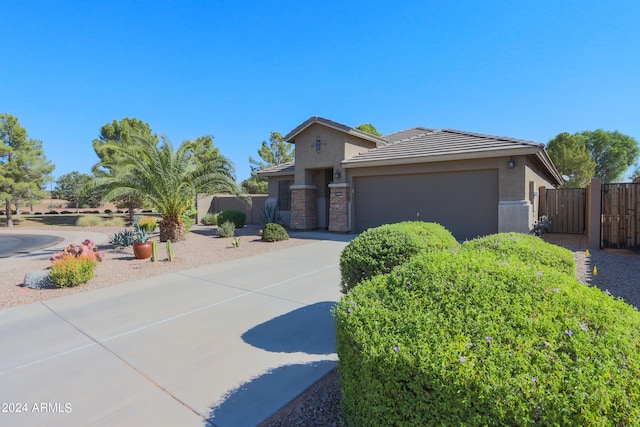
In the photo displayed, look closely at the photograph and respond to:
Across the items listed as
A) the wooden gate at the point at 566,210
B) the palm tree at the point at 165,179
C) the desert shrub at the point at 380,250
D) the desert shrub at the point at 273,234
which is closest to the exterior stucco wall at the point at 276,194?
the desert shrub at the point at 273,234

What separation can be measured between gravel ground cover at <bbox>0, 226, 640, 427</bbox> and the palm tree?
1494mm

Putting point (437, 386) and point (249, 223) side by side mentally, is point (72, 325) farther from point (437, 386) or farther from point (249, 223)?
point (249, 223)

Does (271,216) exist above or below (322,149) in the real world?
below

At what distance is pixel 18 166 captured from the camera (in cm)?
2708

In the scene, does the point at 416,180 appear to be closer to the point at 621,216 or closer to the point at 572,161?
the point at 621,216

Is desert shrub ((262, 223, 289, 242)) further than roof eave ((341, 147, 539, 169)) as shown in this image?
Yes

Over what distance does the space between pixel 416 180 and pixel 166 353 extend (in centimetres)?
1164

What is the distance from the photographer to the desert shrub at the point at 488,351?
155 cm

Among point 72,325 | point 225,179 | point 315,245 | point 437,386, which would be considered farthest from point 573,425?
point 225,179

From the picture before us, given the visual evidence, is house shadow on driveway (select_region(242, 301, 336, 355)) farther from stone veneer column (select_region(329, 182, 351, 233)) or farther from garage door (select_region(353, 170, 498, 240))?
stone veneer column (select_region(329, 182, 351, 233))

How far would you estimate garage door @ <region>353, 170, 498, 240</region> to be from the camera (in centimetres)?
1226

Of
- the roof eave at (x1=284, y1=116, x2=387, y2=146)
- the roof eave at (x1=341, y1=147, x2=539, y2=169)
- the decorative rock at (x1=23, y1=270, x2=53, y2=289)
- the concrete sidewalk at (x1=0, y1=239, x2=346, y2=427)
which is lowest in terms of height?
the concrete sidewalk at (x1=0, y1=239, x2=346, y2=427)

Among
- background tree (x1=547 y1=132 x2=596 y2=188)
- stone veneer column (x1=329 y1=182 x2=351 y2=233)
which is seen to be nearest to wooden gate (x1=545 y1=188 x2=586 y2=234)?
stone veneer column (x1=329 y1=182 x2=351 y2=233)

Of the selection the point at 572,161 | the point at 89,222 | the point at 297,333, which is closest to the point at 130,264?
the point at 297,333
